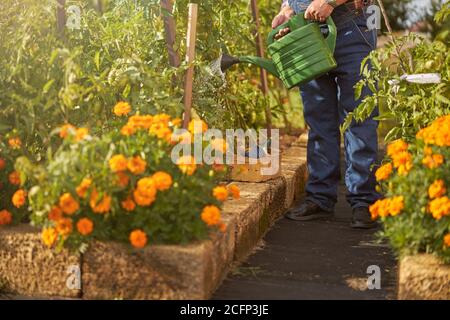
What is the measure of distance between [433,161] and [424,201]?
15 centimetres

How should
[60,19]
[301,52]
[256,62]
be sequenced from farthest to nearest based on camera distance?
[256,62] → [301,52] → [60,19]

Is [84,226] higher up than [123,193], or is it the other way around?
[123,193]

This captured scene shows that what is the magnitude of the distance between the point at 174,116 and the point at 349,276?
37.9 inches

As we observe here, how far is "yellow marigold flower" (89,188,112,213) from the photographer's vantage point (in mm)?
2588

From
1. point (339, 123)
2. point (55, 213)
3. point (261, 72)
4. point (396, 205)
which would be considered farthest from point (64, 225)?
point (261, 72)

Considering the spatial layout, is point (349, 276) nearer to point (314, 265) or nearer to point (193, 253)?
point (314, 265)

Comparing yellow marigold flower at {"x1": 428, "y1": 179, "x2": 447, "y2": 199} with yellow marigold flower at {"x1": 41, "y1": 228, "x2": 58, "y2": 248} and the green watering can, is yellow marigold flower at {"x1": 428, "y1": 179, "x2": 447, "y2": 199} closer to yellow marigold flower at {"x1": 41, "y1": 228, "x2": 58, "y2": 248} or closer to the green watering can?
the green watering can

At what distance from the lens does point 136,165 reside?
262cm

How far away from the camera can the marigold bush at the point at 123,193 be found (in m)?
2.62

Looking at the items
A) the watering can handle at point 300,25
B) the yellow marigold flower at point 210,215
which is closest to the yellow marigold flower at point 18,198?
the yellow marigold flower at point 210,215

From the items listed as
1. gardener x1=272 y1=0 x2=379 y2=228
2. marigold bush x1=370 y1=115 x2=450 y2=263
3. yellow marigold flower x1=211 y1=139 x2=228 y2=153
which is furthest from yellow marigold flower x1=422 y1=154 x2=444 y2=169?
gardener x1=272 y1=0 x2=379 y2=228

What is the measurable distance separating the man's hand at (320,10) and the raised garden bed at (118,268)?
44.9 inches

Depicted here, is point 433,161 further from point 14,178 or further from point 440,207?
point 14,178

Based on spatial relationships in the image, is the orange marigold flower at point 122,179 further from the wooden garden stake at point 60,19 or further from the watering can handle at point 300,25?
the watering can handle at point 300,25
